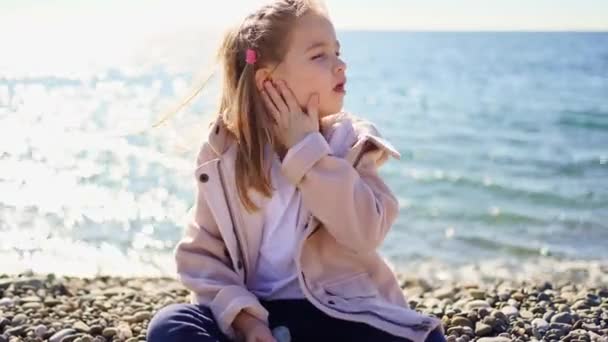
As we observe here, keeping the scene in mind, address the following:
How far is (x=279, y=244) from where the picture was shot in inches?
131

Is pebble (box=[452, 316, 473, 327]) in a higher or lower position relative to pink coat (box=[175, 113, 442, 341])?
lower

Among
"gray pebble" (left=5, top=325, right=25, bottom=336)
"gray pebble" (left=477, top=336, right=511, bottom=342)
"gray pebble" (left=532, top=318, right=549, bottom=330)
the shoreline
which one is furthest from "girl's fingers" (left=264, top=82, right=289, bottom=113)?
"gray pebble" (left=532, top=318, right=549, bottom=330)

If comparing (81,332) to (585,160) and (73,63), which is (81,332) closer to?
(585,160)

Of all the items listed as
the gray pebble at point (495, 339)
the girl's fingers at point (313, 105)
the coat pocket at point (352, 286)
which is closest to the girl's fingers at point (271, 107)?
the girl's fingers at point (313, 105)

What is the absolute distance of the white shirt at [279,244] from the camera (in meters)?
3.30

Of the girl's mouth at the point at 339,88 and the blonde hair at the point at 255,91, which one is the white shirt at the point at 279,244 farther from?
the girl's mouth at the point at 339,88

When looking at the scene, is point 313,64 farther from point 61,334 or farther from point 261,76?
point 61,334

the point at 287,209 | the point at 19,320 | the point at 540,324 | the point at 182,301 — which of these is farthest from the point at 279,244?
the point at 182,301

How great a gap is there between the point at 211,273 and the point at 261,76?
0.72 m

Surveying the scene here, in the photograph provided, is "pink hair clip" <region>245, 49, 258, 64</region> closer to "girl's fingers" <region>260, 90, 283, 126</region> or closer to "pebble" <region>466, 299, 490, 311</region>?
"girl's fingers" <region>260, 90, 283, 126</region>

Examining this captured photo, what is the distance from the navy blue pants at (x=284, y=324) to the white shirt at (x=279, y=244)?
0.06 m

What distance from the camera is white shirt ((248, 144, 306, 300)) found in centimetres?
330

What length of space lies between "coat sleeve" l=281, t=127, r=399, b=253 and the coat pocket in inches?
6.0

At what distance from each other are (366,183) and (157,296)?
2.97 m
